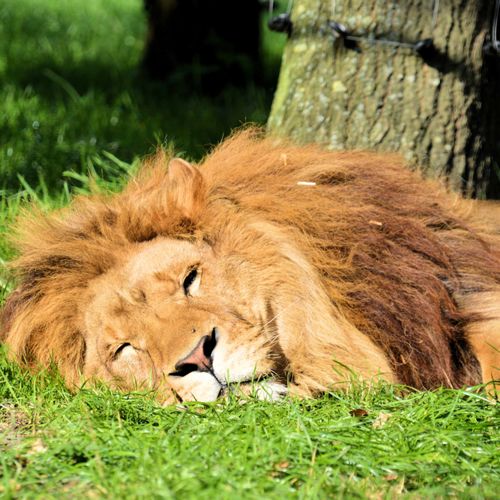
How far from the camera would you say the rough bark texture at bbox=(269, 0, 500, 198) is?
14.1 ft

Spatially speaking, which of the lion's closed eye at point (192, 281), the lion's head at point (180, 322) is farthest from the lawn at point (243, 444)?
the lion's closed eye at point (192, 281)

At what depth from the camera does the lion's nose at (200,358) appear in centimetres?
305

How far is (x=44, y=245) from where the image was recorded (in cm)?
366

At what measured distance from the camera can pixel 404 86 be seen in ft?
14.2

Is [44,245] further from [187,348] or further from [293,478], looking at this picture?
[293,478]

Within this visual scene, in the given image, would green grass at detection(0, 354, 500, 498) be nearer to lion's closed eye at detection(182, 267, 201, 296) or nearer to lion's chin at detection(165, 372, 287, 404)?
lion's chin at detection(165, 372, 287, 404)

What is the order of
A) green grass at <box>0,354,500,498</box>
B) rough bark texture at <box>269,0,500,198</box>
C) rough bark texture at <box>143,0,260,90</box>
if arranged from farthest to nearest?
rough bark texture at <box>143,0,260,90</box>
rough bark texture at <box>269,0,500,198</box>
green grass at <box>0,354,500,498</box>

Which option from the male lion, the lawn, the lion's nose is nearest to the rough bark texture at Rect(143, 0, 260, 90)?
the lawn

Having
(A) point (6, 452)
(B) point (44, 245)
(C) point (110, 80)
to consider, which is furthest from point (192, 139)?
(A) point (6, 452)

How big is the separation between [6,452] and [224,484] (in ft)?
2.58

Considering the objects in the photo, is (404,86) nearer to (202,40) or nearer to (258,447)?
(258,447)

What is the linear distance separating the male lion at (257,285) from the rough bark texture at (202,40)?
438 cm

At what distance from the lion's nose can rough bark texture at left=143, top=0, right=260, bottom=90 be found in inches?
204

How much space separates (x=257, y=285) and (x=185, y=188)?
1.64 feet
